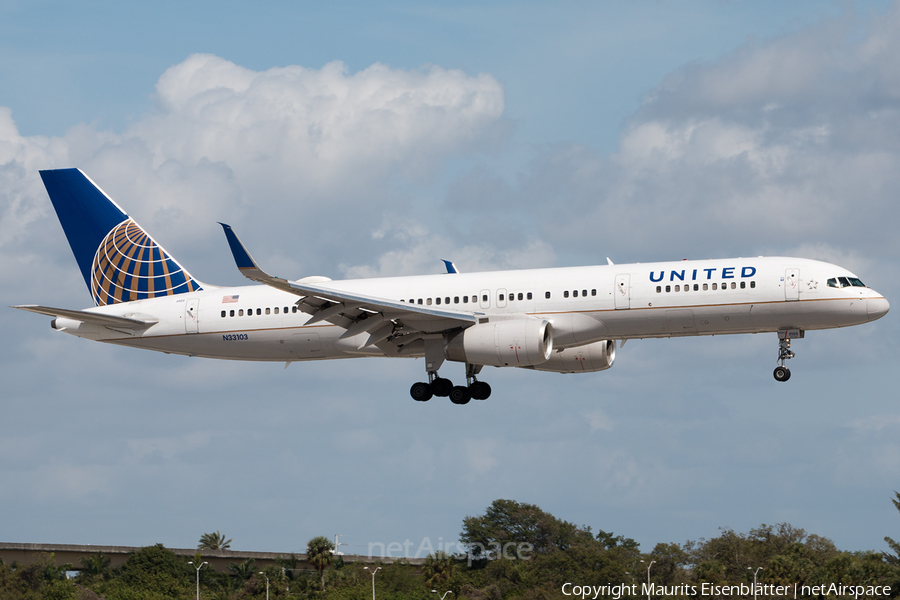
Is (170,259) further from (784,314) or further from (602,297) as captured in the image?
(784,314)

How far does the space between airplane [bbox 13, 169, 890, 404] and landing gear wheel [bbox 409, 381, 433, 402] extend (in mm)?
52

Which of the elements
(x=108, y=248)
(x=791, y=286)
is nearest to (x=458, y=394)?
(x=791, y=286)

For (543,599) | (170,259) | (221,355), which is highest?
(170,259)

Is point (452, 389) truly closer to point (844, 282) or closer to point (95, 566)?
point (844, 282)

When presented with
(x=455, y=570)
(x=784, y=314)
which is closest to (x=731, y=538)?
(x=455, y=570)

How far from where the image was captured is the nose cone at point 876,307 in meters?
40.2

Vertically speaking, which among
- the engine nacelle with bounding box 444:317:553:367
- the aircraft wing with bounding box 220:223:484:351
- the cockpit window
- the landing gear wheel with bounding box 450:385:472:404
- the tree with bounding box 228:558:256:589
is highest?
the cockpit window

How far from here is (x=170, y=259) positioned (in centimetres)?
5097

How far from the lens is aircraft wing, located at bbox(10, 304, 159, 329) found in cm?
4453

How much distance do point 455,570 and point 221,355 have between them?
6726cm

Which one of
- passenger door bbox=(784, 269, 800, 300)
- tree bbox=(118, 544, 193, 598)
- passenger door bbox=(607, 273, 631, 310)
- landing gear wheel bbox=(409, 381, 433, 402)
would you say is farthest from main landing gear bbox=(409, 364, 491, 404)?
tree bbox=(118, 544, 193, 598)

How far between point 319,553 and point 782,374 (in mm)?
73794

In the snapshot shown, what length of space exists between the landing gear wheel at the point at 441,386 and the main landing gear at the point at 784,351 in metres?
13.0

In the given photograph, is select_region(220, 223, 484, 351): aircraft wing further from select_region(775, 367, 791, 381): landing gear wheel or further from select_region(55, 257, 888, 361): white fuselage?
select_region(775, 367, 791, 381): landing gear wheel
